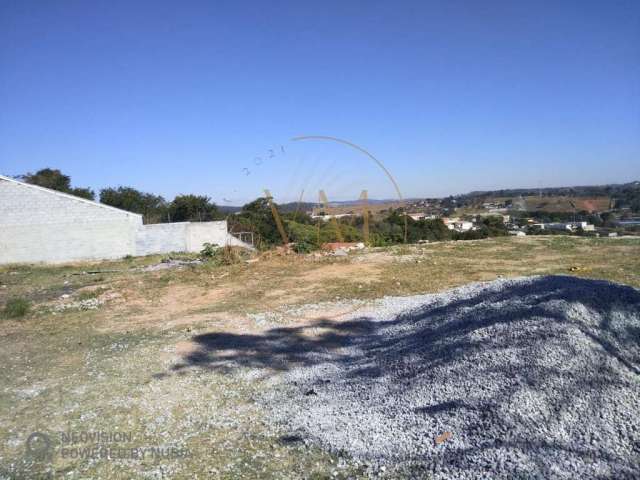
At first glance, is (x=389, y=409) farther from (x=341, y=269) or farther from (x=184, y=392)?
(x=341, y=269)

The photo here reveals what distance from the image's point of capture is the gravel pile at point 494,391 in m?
2.69

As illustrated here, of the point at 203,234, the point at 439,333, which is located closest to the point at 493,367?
the point at 439,333

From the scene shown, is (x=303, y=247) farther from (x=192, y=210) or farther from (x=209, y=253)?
(x=192, y=210)

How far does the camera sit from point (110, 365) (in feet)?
17.3

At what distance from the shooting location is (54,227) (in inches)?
795

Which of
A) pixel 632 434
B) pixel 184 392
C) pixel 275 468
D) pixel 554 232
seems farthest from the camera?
pixel 554 232

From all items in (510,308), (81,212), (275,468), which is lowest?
(275,468)

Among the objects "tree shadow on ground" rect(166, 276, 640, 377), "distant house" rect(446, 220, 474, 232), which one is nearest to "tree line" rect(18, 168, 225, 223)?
"distant house" rect(446, 220, 474, 232)

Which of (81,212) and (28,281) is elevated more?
(81,212)

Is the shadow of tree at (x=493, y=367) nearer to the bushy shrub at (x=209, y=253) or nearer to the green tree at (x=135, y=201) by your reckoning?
the bushy shrub at (x=209, y=253)

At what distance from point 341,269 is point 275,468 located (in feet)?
25.0

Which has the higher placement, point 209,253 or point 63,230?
point 63,230

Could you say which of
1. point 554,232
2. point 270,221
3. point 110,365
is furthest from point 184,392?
point 270,221

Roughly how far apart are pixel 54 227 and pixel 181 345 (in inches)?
693
